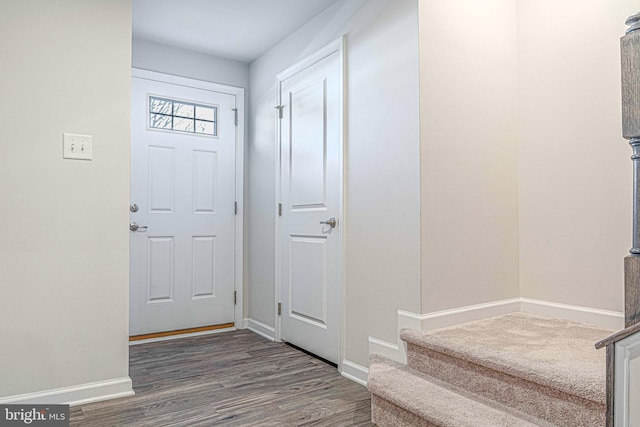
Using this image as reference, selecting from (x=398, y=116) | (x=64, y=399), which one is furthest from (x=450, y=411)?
(x=64, y=399)

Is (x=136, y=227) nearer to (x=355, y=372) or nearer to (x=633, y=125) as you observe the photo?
(x=355, y=372)

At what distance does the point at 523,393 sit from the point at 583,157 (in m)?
1.28

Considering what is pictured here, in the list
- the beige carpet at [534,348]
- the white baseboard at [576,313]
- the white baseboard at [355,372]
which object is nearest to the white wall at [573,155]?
the white baseboard at [576,313]

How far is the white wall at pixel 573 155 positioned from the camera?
6.98 ft

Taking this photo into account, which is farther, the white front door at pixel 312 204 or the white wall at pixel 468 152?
the white front door at pixel 312 204

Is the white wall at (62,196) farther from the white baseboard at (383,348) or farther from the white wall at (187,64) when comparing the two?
the white baseboard at (383,348)

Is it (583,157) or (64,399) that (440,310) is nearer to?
(583,157)

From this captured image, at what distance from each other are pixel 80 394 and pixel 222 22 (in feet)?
8.26

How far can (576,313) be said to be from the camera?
2.27 m

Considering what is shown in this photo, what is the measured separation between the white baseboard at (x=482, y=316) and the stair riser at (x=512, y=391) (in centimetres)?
13

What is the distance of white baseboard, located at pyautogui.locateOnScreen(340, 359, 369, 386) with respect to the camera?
249cm

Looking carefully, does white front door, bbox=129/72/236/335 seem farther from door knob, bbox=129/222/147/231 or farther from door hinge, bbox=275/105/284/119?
door hinge, bbox=275/105/284/119

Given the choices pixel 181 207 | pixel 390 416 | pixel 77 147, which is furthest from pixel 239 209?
pixel 390 416

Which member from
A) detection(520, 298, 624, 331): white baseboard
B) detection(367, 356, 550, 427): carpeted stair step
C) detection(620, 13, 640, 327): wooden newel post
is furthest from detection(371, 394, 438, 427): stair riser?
detection(520, 298, 624, 331): white baseboard
